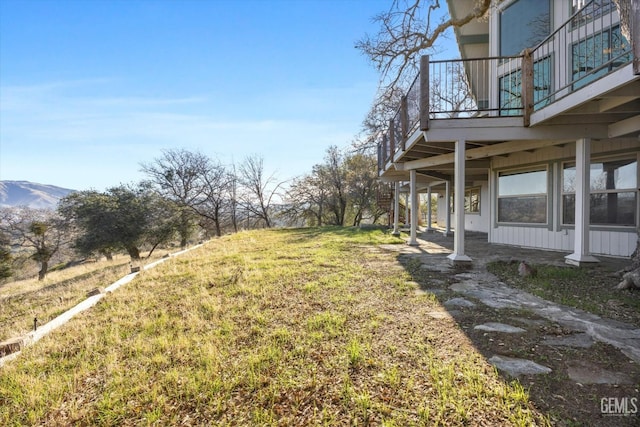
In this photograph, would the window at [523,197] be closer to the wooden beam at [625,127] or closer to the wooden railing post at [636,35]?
the wooden beam at [625,127]

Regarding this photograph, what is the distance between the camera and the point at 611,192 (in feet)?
17.2

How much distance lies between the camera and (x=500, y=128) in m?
4.67

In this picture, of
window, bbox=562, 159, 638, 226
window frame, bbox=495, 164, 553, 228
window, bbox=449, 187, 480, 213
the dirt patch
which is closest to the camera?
the dirt patch

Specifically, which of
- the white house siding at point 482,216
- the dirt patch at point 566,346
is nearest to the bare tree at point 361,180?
the white house siding at point 482,216

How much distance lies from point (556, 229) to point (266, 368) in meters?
6.78

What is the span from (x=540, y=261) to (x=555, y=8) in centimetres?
561

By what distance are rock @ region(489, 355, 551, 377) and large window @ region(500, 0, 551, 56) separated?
7597 mm

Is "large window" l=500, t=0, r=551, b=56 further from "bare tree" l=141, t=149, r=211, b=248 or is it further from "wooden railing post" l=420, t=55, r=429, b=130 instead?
"bare tree" l=141, t=149, r=211, b=248

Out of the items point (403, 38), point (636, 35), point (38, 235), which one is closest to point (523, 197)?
point (636, 35)

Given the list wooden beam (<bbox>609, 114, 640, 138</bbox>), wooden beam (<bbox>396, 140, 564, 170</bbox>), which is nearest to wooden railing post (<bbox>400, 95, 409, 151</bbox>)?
wooden beam (<bbox>396, 140, 564, 170</bbox>)

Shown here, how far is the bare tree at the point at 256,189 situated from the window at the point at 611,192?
1855 cm

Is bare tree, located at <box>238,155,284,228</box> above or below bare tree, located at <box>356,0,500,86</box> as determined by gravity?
below

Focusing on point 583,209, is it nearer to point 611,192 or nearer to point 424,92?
point 611,192

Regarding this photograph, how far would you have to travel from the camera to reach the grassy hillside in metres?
1.55
